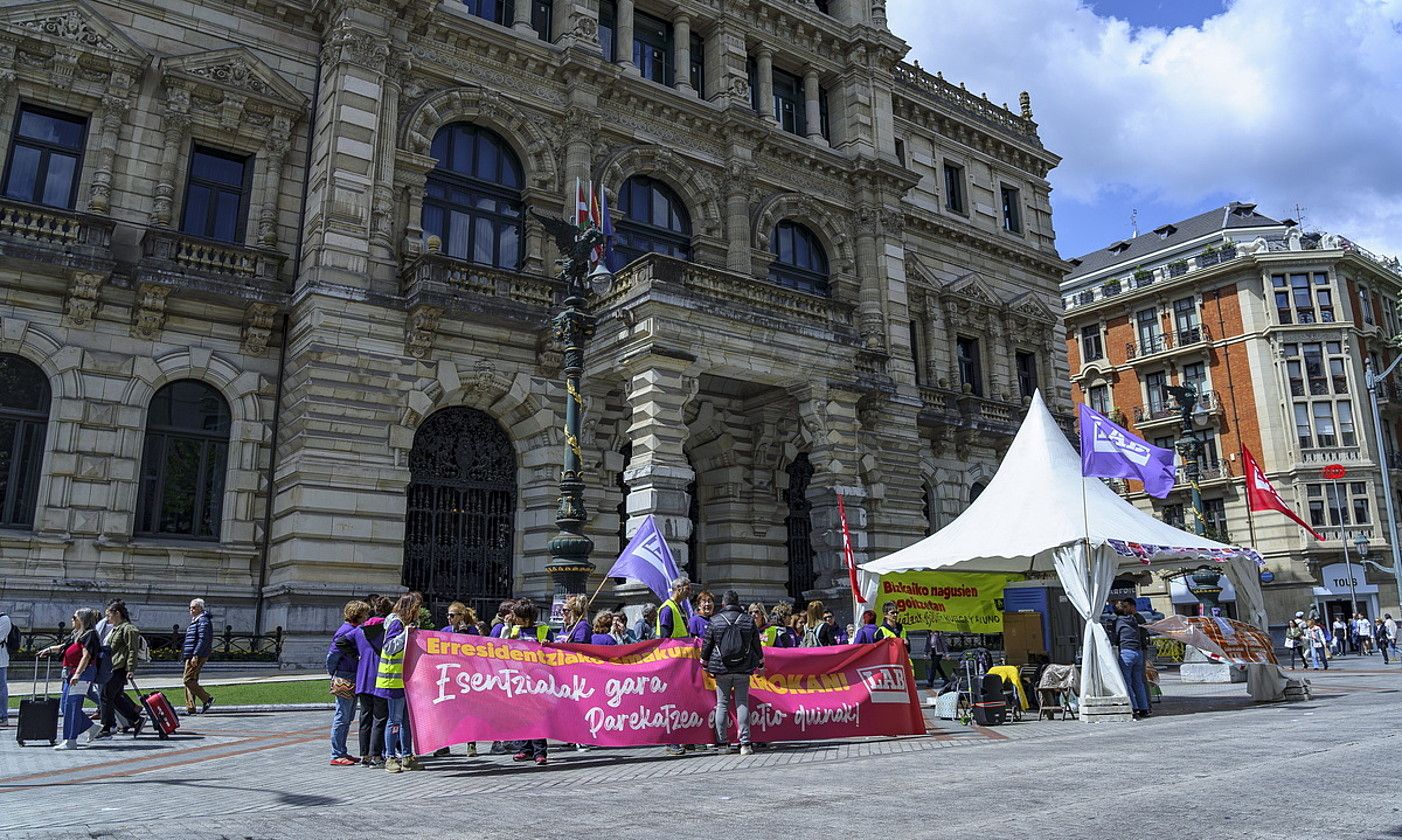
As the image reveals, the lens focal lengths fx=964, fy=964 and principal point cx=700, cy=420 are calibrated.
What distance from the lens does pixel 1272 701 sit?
1716 centimetres

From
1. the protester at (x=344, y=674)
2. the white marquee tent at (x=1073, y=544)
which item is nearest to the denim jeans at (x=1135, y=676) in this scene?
the white marquee tent at (x=1073, y=544)

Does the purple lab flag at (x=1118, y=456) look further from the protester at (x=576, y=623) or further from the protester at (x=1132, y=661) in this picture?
the protester at (x=576, y=623)

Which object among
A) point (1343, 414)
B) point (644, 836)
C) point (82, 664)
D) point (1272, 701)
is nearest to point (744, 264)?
point (1272, 701)

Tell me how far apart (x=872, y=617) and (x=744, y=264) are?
14.4 metres

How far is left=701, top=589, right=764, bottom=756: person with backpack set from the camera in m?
10.9

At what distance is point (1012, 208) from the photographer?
3847 cm

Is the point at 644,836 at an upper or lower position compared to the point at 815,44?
lower

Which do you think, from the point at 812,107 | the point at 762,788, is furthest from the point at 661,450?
the point at 812,107

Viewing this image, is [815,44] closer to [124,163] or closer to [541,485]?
[541,485]

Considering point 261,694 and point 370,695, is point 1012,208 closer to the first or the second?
point 261,694

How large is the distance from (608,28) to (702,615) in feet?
70.2

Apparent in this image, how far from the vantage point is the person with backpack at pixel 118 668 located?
1188 cm

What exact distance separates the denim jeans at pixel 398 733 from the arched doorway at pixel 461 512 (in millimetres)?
11713

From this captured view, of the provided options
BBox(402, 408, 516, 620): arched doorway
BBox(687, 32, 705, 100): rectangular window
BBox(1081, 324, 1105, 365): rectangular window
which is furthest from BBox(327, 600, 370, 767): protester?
BBox(1081, 324, 1105, 365): rectangular window
